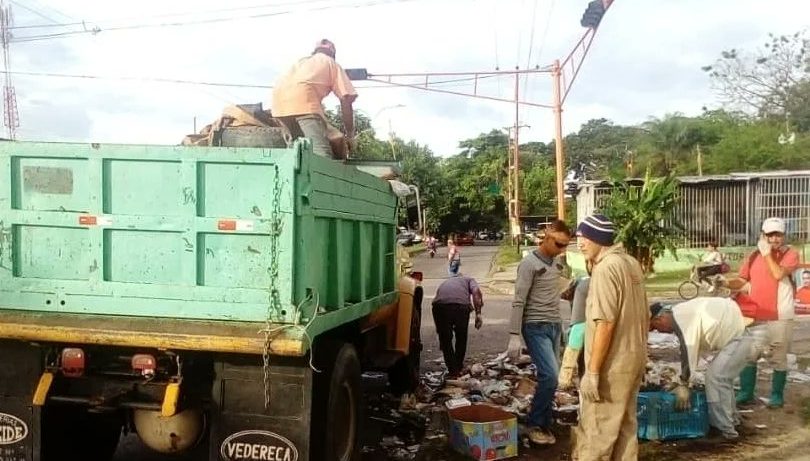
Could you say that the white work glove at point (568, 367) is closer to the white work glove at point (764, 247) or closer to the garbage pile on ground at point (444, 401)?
the garbage pile on ground at point (444, 401)

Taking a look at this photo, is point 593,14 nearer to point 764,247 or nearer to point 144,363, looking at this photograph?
point 764,247

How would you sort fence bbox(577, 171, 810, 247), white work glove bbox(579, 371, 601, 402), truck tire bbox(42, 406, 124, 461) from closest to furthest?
white work glove bbox(579, 371, 601, 402) → truck tire bbox(42, 406, 124, 461) → fence bbox(577, 171, 810, 247)

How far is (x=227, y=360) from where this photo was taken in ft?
12.0

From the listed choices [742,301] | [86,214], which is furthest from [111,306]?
[742,301]

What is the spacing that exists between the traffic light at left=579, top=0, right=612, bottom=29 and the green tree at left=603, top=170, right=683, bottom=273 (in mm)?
4977

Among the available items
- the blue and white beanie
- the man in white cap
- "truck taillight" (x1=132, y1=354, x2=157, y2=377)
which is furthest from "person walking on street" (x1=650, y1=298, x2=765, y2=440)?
"truck taillight" (x1=132, y1=354, x2=157, y2=377)

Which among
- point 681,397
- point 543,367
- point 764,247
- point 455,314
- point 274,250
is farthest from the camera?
point 455,314

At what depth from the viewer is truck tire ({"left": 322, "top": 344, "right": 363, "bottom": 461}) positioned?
402 centimetres

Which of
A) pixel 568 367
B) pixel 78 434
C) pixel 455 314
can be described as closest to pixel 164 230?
pixel 78 434

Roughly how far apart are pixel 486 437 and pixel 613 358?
1363mm

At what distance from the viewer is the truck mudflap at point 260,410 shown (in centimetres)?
361

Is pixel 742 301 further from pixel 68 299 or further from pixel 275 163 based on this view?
pixel 68 299

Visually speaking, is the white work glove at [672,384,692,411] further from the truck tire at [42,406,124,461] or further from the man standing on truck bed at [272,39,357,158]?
the truck tire at [42,406,124,461]

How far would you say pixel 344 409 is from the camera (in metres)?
4.47
